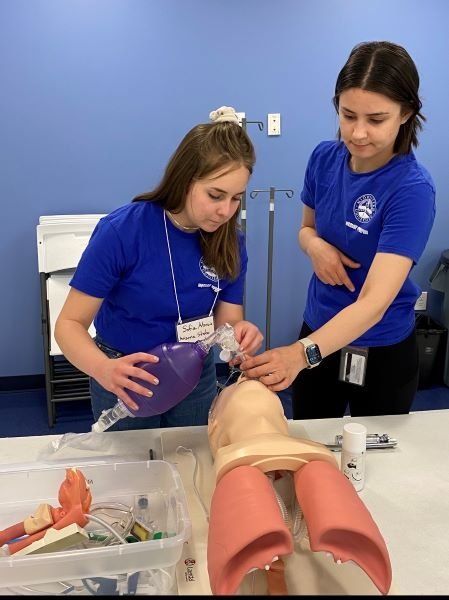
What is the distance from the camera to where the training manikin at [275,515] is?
0.83 m

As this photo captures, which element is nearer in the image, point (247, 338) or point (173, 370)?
point (173, 370)

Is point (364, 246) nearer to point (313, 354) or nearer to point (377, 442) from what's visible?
point (313, 354)

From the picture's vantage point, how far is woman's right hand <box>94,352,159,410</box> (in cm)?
115

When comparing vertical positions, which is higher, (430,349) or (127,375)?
(127,375)

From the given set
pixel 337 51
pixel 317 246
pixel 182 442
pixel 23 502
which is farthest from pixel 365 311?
pixel 337 51

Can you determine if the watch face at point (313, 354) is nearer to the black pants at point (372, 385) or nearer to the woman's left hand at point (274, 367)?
the woman's left hand at point (274, 367)

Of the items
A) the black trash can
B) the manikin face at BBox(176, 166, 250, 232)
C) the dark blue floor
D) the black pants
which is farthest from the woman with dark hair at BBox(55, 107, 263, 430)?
the black trash can

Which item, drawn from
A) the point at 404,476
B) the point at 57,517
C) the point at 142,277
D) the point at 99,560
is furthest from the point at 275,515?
the point at 142,277

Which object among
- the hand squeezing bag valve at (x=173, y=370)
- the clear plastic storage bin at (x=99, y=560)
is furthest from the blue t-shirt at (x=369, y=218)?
the clear plastic storage bin at (x=99, y=560)

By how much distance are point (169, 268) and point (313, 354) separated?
37 centimetres

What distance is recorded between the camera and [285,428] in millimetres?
1175

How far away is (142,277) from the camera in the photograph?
134cm

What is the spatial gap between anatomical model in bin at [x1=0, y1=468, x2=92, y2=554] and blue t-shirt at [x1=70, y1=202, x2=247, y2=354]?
418mm

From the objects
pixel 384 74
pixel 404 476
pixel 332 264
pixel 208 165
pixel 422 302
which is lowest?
pixel 422 302
